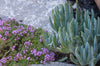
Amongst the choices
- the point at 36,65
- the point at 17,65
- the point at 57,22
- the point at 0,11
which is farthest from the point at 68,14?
the point at 0,11

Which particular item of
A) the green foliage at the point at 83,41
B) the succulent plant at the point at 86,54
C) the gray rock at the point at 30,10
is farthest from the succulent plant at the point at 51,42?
the gray rock at the point at 30,10

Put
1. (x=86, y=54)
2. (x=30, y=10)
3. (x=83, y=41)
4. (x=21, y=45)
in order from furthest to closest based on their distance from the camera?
(x=30, y=10), (x=21, y=45), (x=83, y=41), (x=86, y=54)

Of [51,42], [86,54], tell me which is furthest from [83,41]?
[51,42]

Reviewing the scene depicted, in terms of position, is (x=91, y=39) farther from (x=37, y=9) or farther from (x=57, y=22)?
(x=37, y=9)

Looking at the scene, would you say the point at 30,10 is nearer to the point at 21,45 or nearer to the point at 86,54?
the point at 21,45

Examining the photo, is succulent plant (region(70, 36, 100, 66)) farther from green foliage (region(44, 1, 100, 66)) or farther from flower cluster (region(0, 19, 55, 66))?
flower cluster (region(0, 19, 55, 66))

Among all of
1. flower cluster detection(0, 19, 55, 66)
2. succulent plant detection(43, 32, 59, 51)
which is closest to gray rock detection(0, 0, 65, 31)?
flower cluster detection(0, 19, 55, 66)

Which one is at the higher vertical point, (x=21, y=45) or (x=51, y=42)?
(x=51, y=42)

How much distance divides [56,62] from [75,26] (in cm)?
74

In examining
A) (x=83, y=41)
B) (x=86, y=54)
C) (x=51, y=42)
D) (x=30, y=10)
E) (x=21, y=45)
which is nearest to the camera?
(x=86, y=54)

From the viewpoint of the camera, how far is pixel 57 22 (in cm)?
310

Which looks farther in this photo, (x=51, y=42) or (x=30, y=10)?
(x=30, y=10)

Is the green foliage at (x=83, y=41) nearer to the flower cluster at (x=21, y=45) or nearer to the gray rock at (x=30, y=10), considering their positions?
the flower cluster at (x=21, y=45)

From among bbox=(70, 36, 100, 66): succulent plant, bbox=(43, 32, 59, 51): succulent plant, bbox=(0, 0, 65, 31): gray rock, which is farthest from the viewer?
bbox=(0, 0, 65, 31): gray rock
